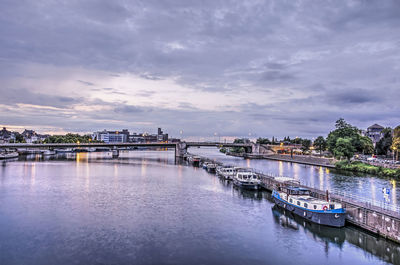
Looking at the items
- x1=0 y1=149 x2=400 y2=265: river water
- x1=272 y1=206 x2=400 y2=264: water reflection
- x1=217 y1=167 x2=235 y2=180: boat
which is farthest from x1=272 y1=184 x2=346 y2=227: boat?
x1=217 y1=167 x2=235 y2=180: boat

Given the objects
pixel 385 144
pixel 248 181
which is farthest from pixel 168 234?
pixel 385 144

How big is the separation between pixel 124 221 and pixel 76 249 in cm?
904

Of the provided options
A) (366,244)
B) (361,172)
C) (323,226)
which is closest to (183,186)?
(323,226)

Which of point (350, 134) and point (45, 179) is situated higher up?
point (350, 134)

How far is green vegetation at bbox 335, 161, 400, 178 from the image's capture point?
7737 centimetres

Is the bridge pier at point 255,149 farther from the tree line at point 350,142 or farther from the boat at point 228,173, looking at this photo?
the boat at point 228,173

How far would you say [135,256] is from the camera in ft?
81.2

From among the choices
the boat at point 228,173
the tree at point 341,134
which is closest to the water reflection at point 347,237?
the boat at point 228,173

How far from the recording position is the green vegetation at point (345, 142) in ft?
327

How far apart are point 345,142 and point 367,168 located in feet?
51.7

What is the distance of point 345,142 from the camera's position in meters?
99.7

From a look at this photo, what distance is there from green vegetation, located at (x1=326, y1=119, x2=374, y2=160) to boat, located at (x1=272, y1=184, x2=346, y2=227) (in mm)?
69351

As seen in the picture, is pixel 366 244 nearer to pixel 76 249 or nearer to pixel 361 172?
pixel 76 249

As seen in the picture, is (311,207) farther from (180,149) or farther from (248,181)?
(180,149)
